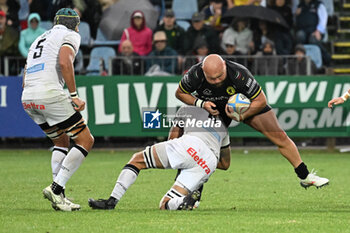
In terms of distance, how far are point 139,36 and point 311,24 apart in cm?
455

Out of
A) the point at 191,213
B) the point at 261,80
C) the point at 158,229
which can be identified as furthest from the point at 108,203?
the point at 261,80

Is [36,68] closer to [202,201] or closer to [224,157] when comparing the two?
[224,157]

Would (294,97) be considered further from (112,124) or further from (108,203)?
(108,203)

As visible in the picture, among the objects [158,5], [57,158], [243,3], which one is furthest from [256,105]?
[158,5]

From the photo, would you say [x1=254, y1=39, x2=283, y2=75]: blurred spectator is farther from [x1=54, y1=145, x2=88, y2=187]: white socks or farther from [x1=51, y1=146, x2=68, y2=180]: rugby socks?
[x1=54, y1=145, x2=88, y2=187]: white socks

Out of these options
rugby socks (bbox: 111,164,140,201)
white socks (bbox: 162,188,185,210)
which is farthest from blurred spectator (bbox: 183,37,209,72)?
rugby socks (bbox: 111,164,140,201)

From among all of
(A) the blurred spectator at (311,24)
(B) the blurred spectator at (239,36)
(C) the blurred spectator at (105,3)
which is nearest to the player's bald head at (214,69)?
(B) the blurred spectator at (239,36)

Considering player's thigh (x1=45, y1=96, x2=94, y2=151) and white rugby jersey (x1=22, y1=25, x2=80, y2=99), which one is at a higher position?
white rugby jersey (x1=22, y1=25, x2=80, y2=99)

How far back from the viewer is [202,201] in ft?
36.2

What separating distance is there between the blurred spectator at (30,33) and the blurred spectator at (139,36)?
208 cm

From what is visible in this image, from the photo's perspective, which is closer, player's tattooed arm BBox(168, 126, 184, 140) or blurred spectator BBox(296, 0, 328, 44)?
player's tattooed arm BBox(168, 126, 184, 140)

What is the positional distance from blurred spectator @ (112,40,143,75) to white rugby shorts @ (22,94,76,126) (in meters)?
10.2

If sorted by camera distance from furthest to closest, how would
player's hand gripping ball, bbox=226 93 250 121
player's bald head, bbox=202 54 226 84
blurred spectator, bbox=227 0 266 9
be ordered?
1. blurred spectator, bbox=227 0 266 9
2. player's hand gripping ball, bbox=226 93 250 121
3. player's bald head, bbox=202 54 226 84

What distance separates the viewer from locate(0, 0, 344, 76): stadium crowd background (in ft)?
66.2
